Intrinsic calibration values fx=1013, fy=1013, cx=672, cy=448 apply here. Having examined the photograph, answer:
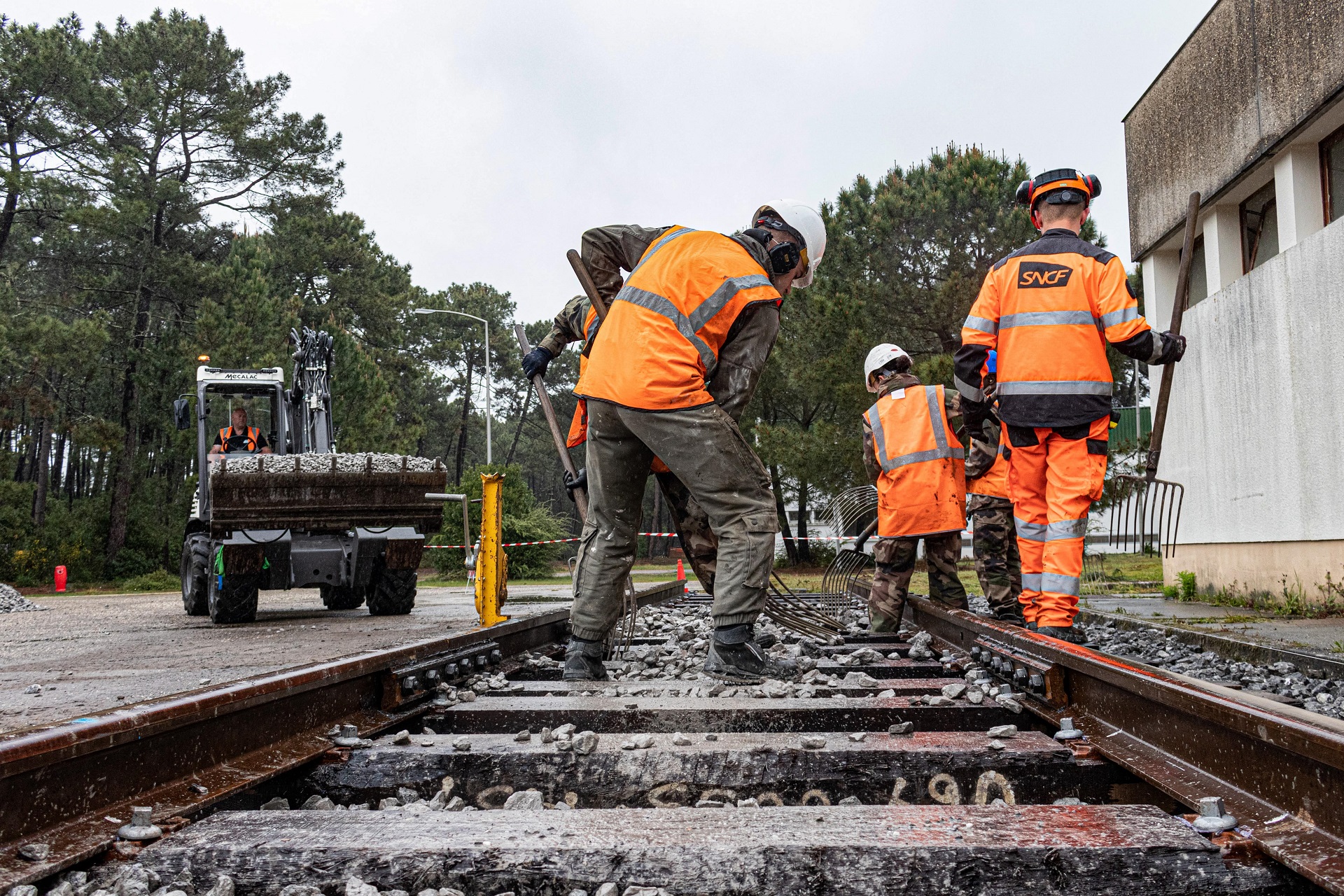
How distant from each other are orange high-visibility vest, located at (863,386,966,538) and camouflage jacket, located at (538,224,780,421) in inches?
80.7

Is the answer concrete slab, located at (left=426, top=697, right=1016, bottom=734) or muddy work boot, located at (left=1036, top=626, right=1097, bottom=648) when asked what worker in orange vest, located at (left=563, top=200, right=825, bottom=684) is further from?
muddy work boot, located at (left=1036, top=626, right=1097, bottom=648)

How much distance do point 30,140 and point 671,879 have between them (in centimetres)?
3214

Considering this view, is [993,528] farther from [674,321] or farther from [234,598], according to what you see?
[234,598]

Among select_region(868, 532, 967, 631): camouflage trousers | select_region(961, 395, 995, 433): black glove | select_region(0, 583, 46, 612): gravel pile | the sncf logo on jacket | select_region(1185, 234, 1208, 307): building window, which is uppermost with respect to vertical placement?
select_region(1185, 234, 1208, 307): building window

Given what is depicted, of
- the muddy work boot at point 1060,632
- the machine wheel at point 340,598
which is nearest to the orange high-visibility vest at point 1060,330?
the muddy work boot at point 1060,632

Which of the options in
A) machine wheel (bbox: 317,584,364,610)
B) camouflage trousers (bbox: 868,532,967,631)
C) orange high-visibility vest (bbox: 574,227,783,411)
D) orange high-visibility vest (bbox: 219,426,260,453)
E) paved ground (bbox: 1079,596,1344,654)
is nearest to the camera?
orange high-visibility vest (bbox: 574,227,783,411)

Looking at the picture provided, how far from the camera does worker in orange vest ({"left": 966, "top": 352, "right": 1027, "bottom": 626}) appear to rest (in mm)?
6426

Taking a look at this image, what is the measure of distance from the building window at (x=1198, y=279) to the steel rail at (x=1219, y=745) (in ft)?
28.9

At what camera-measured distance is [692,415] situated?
3.61 metres

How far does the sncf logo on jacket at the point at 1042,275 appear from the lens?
Result: 4715 mm

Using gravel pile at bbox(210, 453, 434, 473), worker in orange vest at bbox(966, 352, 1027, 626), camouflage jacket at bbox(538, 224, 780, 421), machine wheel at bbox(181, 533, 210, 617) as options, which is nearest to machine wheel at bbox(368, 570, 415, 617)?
gravel pile at bbox(210, 453, 434, 473)

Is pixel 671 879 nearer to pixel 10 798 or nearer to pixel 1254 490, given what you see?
pixel 10 798

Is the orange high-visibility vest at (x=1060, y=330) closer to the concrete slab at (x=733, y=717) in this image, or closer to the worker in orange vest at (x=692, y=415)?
the worker in orange vest at (x=692, y=415)

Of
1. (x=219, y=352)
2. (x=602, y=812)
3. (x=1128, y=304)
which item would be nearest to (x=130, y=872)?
(x=602, y=812)
